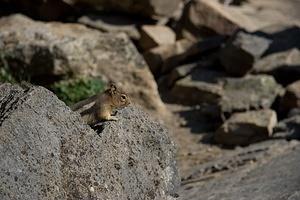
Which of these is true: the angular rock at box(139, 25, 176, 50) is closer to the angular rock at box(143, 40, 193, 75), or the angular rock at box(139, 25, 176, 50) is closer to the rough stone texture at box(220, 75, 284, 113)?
the angular rock at box(143, 40, 193, 75)

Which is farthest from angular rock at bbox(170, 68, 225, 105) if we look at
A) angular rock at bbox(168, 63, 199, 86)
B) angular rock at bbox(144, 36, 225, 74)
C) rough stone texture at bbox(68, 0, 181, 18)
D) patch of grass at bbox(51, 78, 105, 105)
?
patch of grass at bbox(51, 78, 105, 105)

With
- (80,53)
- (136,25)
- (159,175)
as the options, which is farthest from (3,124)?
(136,25)

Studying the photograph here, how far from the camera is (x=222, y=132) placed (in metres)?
11.4

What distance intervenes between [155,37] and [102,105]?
35.3 feet

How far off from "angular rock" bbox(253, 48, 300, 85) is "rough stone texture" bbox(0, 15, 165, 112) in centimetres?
232

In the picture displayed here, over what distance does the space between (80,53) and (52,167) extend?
7348 millimetres

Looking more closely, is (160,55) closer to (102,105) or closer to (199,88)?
(199,88)

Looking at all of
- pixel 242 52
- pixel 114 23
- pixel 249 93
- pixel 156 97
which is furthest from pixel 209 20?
pixel 156 97

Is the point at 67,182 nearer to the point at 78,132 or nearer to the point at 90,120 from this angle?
the point at 78,132

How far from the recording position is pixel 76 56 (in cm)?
1111

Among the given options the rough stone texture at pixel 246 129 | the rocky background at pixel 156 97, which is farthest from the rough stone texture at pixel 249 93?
the rough stone texture at pixel 246 129

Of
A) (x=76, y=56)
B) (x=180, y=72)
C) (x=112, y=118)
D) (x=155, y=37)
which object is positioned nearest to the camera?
(x=112, y=118)

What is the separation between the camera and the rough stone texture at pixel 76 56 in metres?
11.0

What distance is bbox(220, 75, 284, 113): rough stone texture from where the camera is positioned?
12328 millimetres
